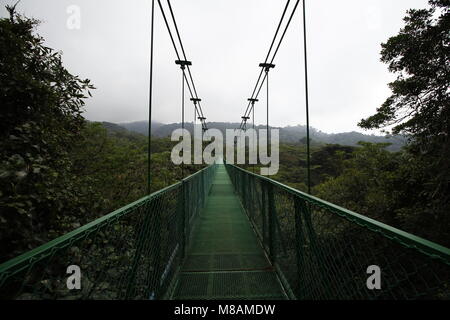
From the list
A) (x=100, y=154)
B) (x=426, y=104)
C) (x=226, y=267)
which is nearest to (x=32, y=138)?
(x=226, y=267)

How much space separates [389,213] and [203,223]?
14.4ft

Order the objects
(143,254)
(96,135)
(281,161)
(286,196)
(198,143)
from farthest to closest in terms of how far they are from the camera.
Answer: (281,161)
(198,143)
(96,135)
(286,196)
(143,254)

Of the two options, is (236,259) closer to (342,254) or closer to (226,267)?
(226,267)

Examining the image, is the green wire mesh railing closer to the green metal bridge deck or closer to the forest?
the green metal bridge deck

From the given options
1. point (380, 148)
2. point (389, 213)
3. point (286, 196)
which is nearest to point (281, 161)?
point (380, 148)

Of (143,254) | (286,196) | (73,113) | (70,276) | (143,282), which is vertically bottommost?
(143,282)

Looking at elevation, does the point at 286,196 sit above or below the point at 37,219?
above

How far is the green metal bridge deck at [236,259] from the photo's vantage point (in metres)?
0.69

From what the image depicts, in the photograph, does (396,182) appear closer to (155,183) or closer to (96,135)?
(155,183)

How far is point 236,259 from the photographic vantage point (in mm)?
2547

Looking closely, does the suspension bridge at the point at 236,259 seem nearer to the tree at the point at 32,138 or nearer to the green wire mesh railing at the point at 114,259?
the green wire mesh railing at the point at 114,259

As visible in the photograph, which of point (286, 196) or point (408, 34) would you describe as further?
point (408, 34)

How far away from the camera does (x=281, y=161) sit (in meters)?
26.6

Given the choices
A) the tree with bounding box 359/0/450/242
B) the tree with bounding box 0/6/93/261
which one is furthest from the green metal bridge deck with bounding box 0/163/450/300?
the tree with bounding box 359/0/450/242
